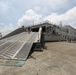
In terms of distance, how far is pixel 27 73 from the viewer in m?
6.61

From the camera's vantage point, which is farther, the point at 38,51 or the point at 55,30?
the point at 55,30

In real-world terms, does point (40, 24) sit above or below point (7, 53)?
above

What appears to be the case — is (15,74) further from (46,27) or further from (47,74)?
(46,27)

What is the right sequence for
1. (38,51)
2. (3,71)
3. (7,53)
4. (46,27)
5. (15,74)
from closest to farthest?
(15,74), (3,71), (7,53), (38,51), (46,27)

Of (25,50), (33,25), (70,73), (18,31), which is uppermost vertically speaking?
(33,25)

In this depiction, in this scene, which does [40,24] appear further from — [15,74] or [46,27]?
[15,74]

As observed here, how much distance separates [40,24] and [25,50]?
24.0 meters

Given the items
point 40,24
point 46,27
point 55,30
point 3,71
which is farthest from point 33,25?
point 3,71

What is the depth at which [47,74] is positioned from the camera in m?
6.48

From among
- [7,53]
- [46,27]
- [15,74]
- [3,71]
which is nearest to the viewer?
[15,74]

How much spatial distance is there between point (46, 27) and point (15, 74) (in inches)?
1085

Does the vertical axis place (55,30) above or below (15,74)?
above

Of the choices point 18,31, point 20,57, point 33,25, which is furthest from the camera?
point 33,25

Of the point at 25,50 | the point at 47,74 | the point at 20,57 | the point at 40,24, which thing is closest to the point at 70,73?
the point at 47,74
